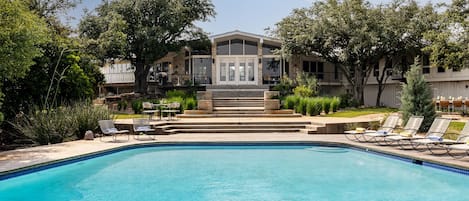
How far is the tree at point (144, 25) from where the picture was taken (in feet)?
93.4

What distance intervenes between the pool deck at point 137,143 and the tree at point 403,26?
14008 millimetres

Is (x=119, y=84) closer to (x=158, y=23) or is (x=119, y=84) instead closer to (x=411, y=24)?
(x=158, y=23)

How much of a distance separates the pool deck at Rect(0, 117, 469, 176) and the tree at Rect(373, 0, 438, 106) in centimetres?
1401

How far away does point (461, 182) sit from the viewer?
871cm

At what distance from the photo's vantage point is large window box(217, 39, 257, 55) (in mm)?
32281

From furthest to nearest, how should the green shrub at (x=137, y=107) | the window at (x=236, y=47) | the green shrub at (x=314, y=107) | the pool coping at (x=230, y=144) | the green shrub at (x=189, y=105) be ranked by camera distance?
the window at (x=236, y=47) < the green shrub at (x=137, y=107) < the green shrub at (x=189, y=105) < the green shrub at (x=314, y=107) < the pool coping at (x=230, y=144)

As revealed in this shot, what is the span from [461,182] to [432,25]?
2093 centimetres

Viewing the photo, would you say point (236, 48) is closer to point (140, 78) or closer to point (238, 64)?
point (238, 64)

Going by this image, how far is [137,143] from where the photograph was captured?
1376 centimetres

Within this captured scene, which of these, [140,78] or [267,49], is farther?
[267,49]

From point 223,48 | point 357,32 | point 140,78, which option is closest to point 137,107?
point 140,78

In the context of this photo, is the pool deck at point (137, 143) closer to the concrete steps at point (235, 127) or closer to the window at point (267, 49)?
the concrete steps at point (235, 127)

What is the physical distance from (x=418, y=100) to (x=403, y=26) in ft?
42.2

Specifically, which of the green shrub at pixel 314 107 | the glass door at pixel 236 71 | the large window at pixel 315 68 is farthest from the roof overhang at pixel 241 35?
the green shrub at pixel 314 107
